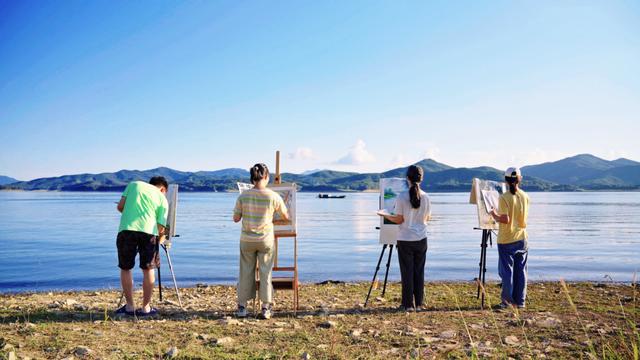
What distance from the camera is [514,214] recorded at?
8219 millimetres

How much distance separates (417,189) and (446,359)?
10.3ft

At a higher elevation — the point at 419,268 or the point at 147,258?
the point at 147,258

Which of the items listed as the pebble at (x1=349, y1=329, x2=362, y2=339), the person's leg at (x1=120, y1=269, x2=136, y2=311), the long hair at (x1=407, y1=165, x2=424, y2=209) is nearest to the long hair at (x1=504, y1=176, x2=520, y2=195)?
the long hair at (x1=407, y1=165, x2=424, y2=209)

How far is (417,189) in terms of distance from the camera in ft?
26.5

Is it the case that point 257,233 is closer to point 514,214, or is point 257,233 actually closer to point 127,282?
point 127,282

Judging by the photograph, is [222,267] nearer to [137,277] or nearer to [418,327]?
[137,277]

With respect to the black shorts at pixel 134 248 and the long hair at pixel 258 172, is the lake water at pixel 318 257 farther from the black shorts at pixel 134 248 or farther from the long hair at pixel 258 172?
the long hair at pixel 258 172

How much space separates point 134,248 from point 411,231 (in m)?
4.22

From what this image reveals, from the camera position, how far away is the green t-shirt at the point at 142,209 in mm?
7574

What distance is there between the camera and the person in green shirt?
7.57 m

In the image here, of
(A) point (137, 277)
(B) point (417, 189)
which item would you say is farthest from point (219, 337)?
(A) point (137, 277)

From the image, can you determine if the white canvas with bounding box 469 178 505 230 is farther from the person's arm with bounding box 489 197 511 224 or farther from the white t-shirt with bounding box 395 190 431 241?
the white t-shirt with bounding box 395 190 431 241

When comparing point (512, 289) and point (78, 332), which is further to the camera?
point (512, 289)

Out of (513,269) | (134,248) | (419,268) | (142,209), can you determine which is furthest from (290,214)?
(513,269)
